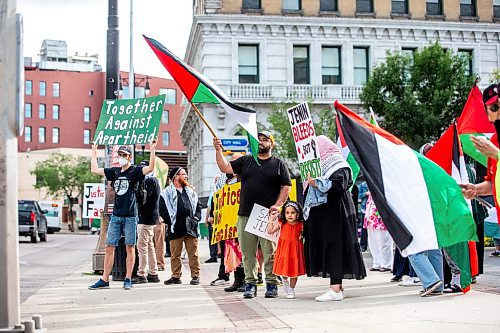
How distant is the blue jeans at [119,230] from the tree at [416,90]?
24978 mm

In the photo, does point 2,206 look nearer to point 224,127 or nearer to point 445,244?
point 445,244

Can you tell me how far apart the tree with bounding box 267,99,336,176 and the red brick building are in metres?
52.7

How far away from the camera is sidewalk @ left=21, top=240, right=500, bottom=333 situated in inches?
281

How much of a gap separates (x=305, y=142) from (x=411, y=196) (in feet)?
7.37

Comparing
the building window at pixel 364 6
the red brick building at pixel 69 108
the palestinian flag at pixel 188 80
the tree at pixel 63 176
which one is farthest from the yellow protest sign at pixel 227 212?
the red brick building at pixel 69 108

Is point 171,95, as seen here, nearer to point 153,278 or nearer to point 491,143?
point 153,278

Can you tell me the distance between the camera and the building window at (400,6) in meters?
41.0

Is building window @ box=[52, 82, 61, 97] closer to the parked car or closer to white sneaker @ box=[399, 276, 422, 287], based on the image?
the parked car

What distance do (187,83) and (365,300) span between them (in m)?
3.68

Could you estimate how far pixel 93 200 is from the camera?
16625 mm

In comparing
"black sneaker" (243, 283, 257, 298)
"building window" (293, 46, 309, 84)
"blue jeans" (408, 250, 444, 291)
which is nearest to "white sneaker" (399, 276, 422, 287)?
"blue jeans" (408, 250, 444, 291)

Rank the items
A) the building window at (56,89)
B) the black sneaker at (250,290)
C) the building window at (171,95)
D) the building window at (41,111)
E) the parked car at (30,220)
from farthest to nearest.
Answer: the building window at (171,95), the building window at (56,89), the building window at (41,111), the parked car at (30,220), the black sneaker at (250,290)

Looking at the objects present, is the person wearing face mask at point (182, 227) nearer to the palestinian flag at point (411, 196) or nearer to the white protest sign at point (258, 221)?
the white protest sign at point (258, 221)

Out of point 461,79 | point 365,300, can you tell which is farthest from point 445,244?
point 461,79
